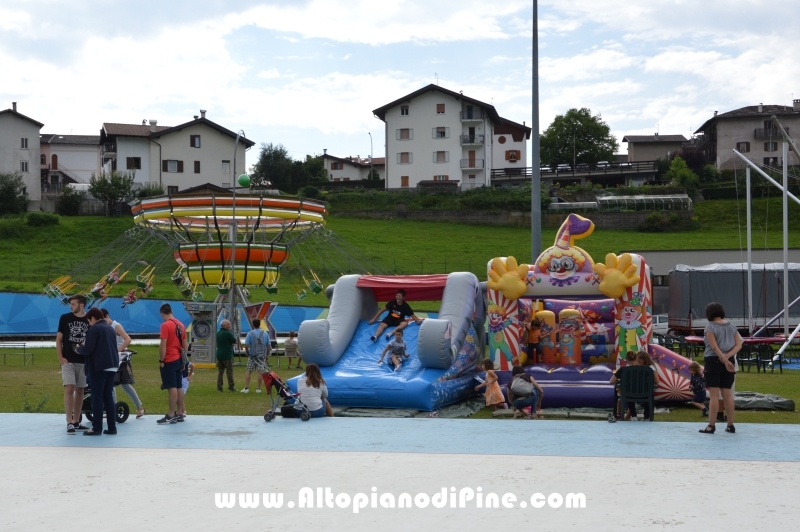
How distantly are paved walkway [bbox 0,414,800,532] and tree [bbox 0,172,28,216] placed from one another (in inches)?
2414

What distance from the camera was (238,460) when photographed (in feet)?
34.8

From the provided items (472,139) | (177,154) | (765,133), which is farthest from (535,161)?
(765,133)

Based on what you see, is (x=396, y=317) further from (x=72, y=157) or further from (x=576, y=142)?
(x=576, y=142)

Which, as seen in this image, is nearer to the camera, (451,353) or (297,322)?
(451,353)

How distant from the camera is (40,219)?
64.8m

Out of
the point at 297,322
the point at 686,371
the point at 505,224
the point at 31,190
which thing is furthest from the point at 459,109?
the point at 686,371

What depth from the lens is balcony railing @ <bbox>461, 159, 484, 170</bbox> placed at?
83631 millimetres

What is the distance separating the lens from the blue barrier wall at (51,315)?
40781 millimetres

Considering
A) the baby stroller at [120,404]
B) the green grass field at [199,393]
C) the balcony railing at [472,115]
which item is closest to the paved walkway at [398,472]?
the baby stroller at [120,404]

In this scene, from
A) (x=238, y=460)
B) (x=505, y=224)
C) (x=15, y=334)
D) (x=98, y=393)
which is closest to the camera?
(x=238, y=460)

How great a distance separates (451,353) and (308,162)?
81.4 m

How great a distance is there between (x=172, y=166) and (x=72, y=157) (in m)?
16.3

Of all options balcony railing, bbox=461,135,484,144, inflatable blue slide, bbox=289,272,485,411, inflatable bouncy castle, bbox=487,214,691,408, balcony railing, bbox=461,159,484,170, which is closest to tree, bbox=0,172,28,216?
balcony railing, bbox=461,159,484,170

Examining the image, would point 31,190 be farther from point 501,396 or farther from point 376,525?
point 376,525
